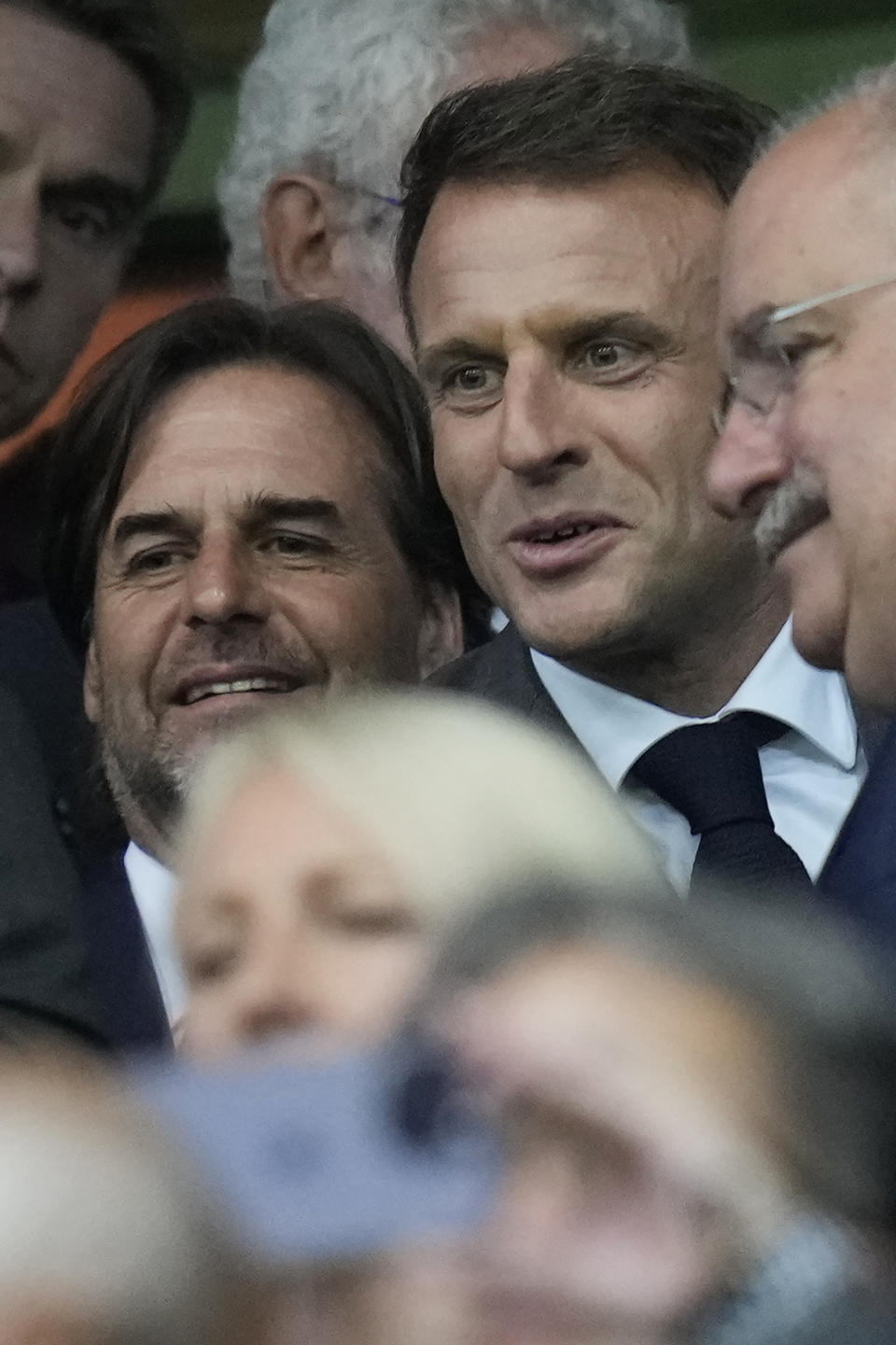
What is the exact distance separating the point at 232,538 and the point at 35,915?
2.16ft

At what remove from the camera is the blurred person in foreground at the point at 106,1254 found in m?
0.55

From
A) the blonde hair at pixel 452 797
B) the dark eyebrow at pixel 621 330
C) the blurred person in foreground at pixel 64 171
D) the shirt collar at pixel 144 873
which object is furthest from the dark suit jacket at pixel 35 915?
the blurred person in foreground at pixel 64 171

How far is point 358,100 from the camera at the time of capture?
2342 mm

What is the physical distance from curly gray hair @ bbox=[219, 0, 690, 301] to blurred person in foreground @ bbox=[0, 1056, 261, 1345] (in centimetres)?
184

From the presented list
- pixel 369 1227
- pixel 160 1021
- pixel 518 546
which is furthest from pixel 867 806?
pixel 369 1227

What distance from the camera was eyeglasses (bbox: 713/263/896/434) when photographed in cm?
137

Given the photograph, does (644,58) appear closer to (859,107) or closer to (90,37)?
(90,37)

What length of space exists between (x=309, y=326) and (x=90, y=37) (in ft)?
1.70

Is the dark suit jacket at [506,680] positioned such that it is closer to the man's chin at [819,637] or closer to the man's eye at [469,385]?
the man's eye at [469,385]

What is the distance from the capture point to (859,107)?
1453 mm

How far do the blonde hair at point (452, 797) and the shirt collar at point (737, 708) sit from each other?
90cm

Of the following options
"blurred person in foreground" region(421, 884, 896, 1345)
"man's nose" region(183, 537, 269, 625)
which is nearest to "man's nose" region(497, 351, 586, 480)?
"man's nose" region(183, 537, 269, 625)

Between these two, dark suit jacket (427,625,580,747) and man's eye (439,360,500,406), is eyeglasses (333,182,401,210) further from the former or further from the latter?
dark suit jacket (427,625,580,747)

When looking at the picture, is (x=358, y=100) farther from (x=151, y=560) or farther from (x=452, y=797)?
(x=452, y=797)
